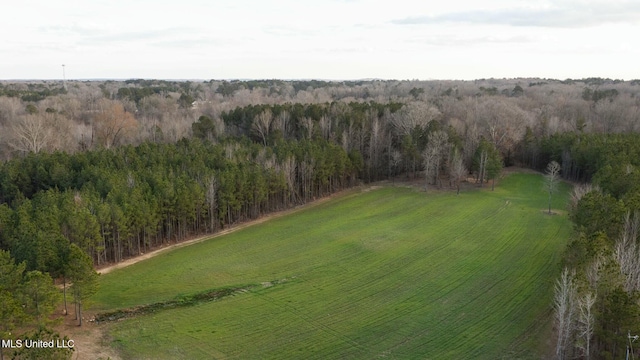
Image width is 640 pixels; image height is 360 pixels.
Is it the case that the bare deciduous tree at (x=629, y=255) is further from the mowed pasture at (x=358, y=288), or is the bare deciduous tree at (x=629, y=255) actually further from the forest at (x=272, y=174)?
the mowed pasture at (x=358, y=288)

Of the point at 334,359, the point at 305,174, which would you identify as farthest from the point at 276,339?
the point at 305,174

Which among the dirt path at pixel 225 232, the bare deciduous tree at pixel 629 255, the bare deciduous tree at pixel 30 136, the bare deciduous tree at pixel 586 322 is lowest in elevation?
the dirt path at pixel 225 232

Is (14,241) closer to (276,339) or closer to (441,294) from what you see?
(276,339)

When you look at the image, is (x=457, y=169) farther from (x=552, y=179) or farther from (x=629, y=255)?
(x=629, y=255)

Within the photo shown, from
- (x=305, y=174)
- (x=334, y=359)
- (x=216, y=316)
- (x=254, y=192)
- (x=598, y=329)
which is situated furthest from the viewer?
(x=305, y=174)

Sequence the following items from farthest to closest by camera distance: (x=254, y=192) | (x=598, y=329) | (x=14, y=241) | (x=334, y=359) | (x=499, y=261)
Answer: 1. (x=254, y=192)
2. (x=499, y=261)
3. (x=14, y=241)
4. (x=334, y=359)
5. (x=598, y=329)

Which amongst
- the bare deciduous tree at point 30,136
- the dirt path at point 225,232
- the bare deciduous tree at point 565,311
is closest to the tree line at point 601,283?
the bare deciduous tree at point 565,311

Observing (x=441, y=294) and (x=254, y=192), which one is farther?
(x=254, y=192)
